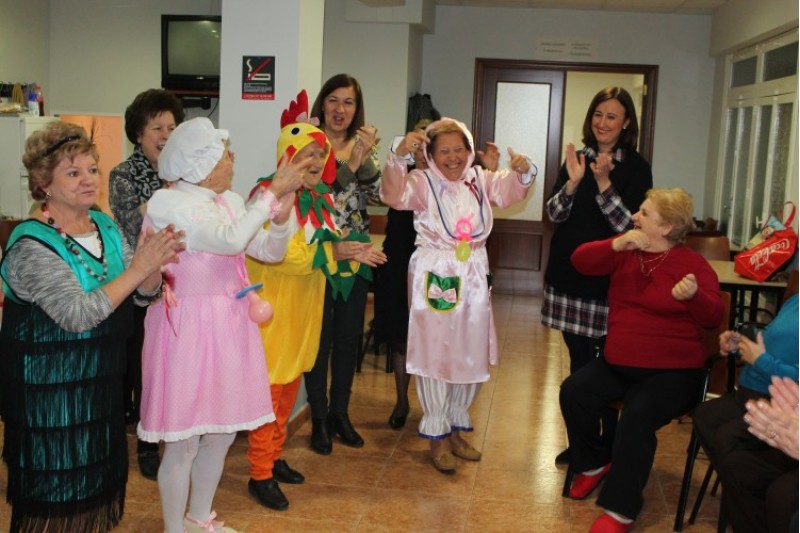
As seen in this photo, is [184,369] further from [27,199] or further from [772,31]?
[772,31]

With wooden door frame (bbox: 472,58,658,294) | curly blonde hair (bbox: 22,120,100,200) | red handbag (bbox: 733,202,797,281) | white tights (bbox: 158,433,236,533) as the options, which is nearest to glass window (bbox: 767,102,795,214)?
red handbag (bbox: 733,202,797,281)

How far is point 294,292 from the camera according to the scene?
344cm

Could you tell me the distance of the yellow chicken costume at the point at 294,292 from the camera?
3.41 metres

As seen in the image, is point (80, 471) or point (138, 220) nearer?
point (80, 471)

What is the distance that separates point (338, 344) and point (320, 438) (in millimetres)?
442

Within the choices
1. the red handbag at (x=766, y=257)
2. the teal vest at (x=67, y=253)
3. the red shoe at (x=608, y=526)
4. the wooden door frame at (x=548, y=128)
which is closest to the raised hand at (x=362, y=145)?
the teal vest at (x=67, y=253)

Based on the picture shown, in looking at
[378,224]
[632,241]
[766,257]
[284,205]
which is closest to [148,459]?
[284,205]

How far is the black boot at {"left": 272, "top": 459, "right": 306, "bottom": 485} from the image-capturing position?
3.75 meters

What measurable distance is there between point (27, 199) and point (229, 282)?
519 centimetres

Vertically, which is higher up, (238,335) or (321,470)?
(238,335)

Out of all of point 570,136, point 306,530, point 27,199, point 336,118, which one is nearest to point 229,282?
point 306,530

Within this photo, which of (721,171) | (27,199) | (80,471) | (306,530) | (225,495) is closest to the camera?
(80,471)

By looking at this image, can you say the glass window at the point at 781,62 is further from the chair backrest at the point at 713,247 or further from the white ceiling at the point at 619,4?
the chair backrest at the point at 713,247

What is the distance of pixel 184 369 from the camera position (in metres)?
2.77
